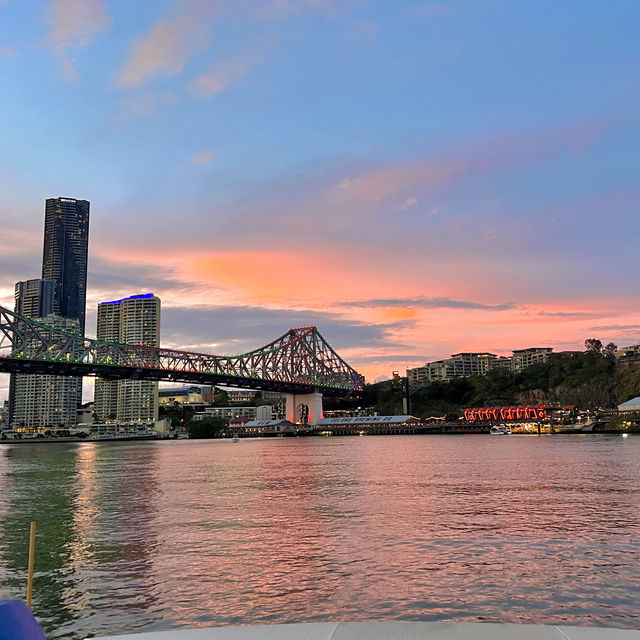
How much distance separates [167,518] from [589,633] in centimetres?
1789

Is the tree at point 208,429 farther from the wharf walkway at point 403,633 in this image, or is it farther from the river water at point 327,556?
the wharf walkway at point 403,633

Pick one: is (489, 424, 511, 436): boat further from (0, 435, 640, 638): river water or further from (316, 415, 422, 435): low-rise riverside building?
(0, 435, 640, 638): river water

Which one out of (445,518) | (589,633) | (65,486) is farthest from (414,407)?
(589,633)

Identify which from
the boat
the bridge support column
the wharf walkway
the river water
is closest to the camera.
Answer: the wharf walkway

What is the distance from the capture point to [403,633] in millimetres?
5809

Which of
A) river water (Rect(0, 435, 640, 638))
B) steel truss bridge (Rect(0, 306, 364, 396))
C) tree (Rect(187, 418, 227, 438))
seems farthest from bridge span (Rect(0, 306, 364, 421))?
river water (Rect(0, 435, 640, 638))

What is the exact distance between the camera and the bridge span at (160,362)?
104188 millimetres

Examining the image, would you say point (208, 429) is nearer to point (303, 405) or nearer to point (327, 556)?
point (303, 405)

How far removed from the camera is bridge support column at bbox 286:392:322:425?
16712cm

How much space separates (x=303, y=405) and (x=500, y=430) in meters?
52.4

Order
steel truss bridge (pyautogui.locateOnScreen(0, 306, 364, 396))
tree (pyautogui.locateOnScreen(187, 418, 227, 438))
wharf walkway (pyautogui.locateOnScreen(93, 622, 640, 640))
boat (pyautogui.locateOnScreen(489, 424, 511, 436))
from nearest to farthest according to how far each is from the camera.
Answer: wharf walkway (pyautogui.locateOnScreen(93, 622, 640, 640)) < steel truss bridge (pyautogui.locateOnScreen(0, 306, 364, 396)) < boat (pyautogui.locateOnScreen(489, 424, 511, 436)) < tree (pyautogui.locateOnScreen(187, 418, 227, 438))

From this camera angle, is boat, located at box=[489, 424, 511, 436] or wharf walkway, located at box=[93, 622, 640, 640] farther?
boat, located at box=[489, 424, 511, 436]

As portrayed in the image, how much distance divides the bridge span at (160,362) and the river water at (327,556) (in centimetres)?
7994

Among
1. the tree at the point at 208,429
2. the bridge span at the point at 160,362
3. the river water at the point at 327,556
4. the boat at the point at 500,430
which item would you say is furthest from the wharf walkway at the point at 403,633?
the tree at the point at 208,429
